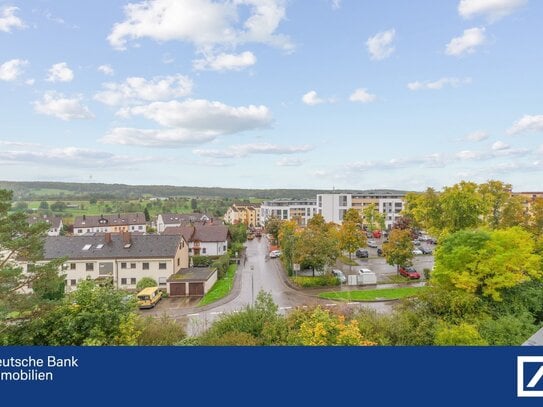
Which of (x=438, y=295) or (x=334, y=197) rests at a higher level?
(x=334, y=197)

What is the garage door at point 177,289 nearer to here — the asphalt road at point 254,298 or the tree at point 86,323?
the asphalt road at point 254,298

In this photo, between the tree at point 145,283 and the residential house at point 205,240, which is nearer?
the tree at point 145,283

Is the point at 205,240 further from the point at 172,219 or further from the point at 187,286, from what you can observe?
the point at 172,219

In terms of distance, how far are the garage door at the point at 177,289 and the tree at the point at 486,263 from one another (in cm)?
1612

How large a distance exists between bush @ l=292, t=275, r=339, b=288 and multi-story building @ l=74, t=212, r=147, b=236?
3397 cm

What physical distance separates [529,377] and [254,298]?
18008 mm

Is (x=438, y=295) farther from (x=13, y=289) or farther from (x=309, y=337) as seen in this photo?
(x=13, y=289)

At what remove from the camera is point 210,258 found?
3325 cm

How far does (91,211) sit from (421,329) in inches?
2207

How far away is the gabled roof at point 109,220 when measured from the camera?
5217cm

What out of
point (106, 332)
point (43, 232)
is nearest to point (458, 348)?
point (106, 332)

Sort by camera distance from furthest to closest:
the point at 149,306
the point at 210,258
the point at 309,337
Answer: the point at 210,258
the point at 149,306
the point at 309,337

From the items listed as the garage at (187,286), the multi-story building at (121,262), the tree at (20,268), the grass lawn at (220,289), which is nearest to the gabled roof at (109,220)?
the multi-story building at (121,262)

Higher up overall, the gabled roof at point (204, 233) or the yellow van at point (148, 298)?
the gabled roof at point (204, 233)
